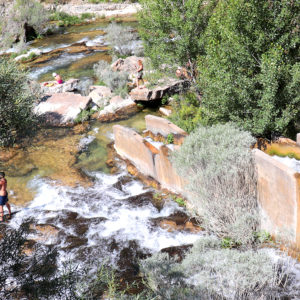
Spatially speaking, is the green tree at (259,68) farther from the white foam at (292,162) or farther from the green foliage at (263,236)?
the green foliage at (263,236)

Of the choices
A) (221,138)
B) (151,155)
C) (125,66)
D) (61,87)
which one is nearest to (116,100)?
(61,87)

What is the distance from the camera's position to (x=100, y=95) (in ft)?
60.1

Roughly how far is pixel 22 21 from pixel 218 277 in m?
35.9

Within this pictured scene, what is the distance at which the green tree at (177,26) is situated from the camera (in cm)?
1254

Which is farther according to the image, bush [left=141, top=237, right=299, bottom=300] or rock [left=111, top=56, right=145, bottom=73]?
rock [left=111, top=56, right=145, bottom=73]

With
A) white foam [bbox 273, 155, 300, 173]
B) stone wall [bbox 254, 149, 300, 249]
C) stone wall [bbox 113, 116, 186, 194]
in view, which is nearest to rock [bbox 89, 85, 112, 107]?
stone wall [bbox 113, 116, 186, 194]

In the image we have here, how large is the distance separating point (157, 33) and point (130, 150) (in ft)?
15.9

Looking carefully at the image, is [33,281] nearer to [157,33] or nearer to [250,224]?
[250,224]

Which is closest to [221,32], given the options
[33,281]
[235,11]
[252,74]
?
[235,11]

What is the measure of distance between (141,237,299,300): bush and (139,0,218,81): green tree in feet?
27.6

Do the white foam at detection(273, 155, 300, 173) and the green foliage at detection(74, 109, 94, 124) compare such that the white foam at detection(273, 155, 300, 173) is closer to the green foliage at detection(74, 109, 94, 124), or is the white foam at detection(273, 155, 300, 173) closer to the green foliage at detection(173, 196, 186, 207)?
the green foliage at detection(173, 196, 186, 207)

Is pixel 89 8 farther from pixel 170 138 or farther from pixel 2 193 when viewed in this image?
pixel 2 193

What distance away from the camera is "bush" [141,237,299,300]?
18.8 ft

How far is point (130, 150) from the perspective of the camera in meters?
12.3
